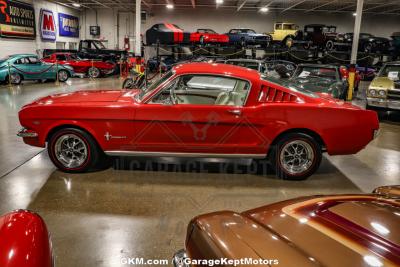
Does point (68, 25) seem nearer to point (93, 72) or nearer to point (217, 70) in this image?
point (93, 72)

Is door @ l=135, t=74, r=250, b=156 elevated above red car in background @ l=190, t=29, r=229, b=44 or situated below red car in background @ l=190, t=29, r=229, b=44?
below

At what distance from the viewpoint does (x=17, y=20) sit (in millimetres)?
19828

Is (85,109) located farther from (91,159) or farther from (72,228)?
(72,228)

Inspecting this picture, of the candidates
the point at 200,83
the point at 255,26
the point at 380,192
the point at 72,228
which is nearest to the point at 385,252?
the point at 380,192

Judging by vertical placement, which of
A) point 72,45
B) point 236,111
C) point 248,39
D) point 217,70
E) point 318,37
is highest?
point 318,37

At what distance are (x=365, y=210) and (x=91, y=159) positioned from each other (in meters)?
3.74

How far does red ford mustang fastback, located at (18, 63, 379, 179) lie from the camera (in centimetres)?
450

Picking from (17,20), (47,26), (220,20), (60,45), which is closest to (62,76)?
(17,20)

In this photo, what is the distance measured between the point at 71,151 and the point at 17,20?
18575mm

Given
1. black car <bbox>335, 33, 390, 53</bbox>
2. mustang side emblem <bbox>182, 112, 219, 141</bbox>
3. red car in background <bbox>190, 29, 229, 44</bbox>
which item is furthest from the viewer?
black car <bbox>335, 33, 390, 53</bbox>

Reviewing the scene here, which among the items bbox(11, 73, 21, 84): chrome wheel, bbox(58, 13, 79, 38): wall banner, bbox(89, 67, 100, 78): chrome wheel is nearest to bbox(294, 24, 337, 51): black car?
bbox(89, 67, 100, 78): chrome wheel

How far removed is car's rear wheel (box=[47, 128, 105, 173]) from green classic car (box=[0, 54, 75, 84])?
1204 centimetres

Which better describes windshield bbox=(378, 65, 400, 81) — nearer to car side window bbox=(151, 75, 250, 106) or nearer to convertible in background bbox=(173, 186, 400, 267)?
car side window bbox=(151, 75, 250, 106)

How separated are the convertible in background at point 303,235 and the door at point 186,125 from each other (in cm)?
261
